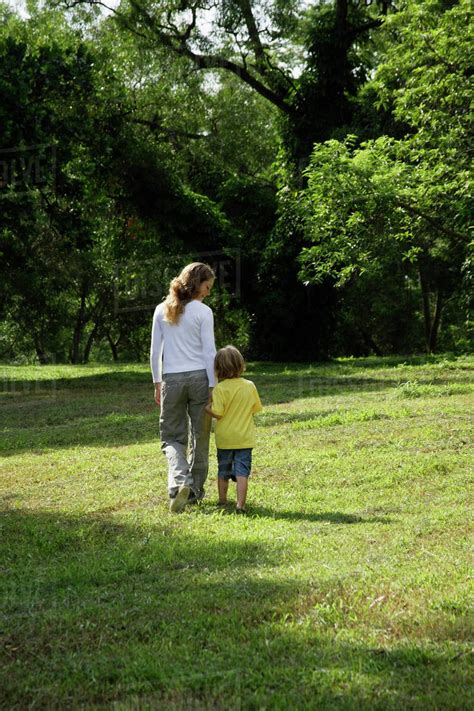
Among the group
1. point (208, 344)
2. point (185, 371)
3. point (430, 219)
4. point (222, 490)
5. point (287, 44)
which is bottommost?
point (222, 490)

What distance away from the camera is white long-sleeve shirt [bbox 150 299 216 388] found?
753 centimetres

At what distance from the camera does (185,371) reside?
24.9ft

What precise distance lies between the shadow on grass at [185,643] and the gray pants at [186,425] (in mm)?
1530

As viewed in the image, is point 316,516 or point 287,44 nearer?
point 316,516

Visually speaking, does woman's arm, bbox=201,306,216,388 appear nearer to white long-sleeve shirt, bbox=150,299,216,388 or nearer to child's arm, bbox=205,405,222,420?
white long-sleeve shirt, bbox=150,299,216,388

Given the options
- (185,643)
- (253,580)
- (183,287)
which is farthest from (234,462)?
(185,643)

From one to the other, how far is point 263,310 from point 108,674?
1050 inches

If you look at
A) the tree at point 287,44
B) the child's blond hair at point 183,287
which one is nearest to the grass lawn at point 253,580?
the child's blond hair at point 183,287

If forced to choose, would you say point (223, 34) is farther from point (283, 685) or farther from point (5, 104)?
point (283, 685)

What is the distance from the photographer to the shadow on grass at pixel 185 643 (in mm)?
3531

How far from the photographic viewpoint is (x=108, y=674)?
3.77m

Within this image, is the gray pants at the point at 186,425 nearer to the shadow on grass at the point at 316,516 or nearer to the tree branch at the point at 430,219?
the shadow on grass at the point at 316,516

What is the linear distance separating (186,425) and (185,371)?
1.64ft

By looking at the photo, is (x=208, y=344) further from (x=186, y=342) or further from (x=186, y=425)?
(x=186, y=425)
